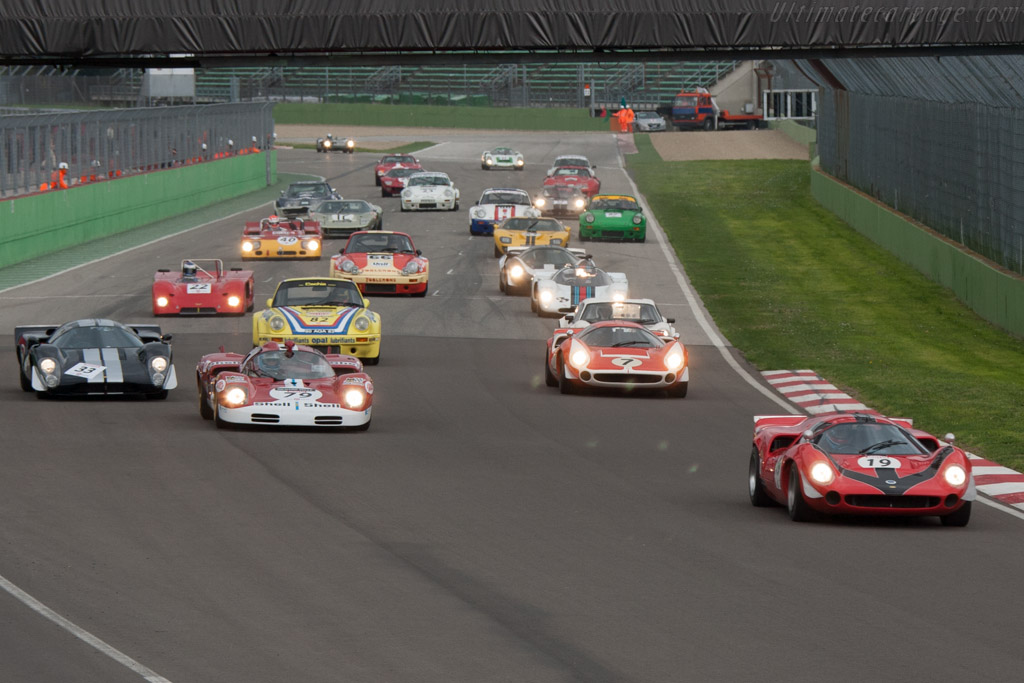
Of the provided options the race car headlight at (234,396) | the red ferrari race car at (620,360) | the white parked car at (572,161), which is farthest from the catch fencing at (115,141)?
the race car headlight at (234,396)

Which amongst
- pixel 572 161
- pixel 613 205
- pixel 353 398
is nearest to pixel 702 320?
pixel 353 398

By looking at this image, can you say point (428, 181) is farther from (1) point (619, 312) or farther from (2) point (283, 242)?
(1) point (619, 312)

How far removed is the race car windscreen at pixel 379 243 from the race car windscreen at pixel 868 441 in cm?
2099

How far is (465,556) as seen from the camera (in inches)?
526

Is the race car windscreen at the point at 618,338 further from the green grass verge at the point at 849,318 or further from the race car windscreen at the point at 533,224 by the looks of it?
the race car windscreen at the point at 533,224

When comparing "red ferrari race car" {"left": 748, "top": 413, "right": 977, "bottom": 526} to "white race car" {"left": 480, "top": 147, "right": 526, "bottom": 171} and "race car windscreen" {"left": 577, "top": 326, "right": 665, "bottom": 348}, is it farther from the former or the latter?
"white race car" {"left": 480, "top": 147, "right": 526, "bottom": 171}

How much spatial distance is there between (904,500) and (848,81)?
42.2m

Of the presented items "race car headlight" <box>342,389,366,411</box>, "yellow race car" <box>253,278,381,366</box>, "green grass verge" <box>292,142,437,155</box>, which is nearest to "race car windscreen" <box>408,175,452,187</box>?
"yellow race car" <box>253,278,381,366</box>

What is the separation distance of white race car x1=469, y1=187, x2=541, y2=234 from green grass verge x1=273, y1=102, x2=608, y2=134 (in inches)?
2536

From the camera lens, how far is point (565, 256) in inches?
1410

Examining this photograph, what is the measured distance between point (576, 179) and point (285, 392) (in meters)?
40.6

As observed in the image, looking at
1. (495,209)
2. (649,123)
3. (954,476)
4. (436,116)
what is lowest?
(954,476)

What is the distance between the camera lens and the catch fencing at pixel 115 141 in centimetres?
4278

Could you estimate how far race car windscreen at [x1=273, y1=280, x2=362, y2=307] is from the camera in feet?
89.4
